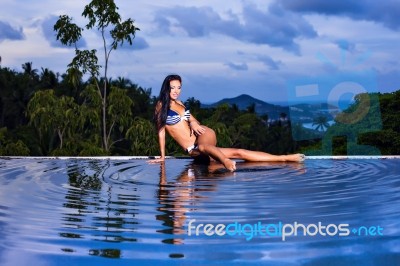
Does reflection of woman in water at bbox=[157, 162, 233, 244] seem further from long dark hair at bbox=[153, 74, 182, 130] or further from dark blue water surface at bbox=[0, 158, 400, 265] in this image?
long dark hair at bbox=[153, 74, 182, 130]

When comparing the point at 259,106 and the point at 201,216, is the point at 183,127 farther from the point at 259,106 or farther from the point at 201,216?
the point at 259,106

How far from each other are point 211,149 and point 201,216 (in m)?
2.54

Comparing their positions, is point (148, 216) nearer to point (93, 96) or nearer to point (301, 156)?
point (301, 156)

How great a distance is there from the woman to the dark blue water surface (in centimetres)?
62

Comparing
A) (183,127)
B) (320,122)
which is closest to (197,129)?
(183,127)

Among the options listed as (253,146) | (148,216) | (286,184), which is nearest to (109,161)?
(286,184)

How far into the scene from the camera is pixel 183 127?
6625 mm

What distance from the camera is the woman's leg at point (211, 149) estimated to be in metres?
5.80

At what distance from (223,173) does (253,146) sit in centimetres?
1804

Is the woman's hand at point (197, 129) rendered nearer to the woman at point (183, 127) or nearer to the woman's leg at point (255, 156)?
the woman at point (183, 127)

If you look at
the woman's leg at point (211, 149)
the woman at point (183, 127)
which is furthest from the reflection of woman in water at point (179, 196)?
the woman at point (183, 127)

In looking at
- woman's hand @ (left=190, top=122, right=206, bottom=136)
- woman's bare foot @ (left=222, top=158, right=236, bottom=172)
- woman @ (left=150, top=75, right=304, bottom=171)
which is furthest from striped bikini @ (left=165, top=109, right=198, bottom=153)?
woman's bare foot @ (left=222, top=158, right=236, bottom=172)

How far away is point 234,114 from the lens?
24391mm

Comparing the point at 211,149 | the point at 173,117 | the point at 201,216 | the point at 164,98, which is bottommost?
the point at 201,216
